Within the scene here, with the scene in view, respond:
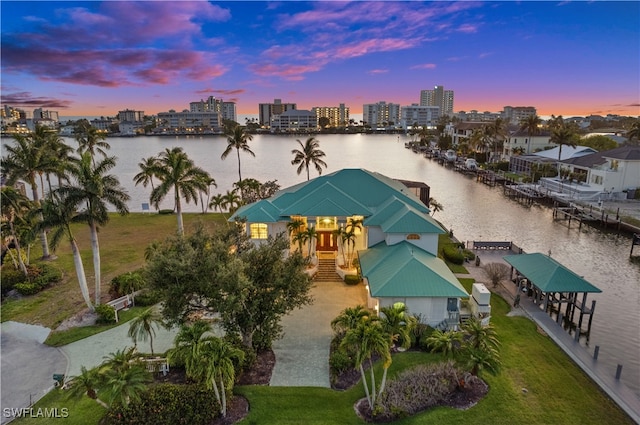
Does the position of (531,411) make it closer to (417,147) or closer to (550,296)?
(550,296)

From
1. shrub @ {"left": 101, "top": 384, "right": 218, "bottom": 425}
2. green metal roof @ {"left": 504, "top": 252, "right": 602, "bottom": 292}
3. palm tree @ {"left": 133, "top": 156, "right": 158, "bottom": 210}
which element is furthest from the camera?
palm tree @ {"left": 133, "top": 156, "right": 158, "bottom": 210}

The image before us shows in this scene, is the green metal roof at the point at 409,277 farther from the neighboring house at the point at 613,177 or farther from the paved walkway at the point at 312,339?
the neighboring house at the point at 613,177

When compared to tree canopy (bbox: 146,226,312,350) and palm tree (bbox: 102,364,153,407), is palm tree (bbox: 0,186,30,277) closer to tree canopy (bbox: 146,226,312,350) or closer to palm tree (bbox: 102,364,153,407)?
tree canopy (bbox: 146,226,312,350)

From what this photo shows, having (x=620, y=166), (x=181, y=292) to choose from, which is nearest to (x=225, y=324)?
(x=181, y=292)

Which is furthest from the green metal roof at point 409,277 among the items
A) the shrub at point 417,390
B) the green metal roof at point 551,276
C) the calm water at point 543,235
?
the calm water at point 543,235

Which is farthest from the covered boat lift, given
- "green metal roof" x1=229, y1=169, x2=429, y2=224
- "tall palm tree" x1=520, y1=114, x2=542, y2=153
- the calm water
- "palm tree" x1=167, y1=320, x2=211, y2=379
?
"tall palm tree" x1=520, y1=114, x2=542, y2=153

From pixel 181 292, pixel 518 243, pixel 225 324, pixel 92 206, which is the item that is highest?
pixel 92 206

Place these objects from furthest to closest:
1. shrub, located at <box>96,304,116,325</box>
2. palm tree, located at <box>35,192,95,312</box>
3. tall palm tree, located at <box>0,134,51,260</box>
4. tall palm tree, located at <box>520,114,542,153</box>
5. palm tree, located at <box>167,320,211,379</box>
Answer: tall palm tree, located at <box>520,114,542,153</box>, tall palm tree, located at <box>0,134,51,260</box>, shrub, located at <box>96,304,116,325</box>, palm tree, located at <box>35,192,95,312</box>, palm tree, located at <box>167,320,211,379</box>
